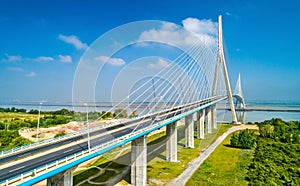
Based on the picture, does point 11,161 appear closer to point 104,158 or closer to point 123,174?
point 123,174

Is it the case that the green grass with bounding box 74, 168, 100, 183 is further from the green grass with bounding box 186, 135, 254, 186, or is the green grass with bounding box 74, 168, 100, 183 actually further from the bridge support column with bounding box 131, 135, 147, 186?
the green grass with bounding box 186, 135, 254, 186

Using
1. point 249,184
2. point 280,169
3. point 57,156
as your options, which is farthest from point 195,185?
point 57,156

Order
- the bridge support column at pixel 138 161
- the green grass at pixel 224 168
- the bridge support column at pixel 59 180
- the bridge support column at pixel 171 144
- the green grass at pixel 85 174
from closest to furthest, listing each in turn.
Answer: the bridge support column at pixel 59 180, the bridge support column at pixel 138 161, the green grass at pixel 224 168, the green grass at pixel 85 174, the bridge support column at pixel 171 144

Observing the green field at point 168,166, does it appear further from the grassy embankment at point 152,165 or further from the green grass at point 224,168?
the green grass at point 224,168

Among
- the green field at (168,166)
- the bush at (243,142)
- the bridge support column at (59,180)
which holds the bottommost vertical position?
the green field at (168,166)

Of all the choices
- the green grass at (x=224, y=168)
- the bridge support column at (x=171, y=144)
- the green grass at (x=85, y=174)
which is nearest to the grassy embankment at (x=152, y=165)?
the green grass at (x=85, y=174)

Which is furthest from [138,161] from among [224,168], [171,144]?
[224,168]

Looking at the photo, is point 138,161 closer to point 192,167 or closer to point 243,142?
point 192,167

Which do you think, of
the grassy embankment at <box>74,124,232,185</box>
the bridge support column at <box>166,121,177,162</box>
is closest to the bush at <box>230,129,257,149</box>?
the grassy embankment at <box>74,124,232,185</box>
